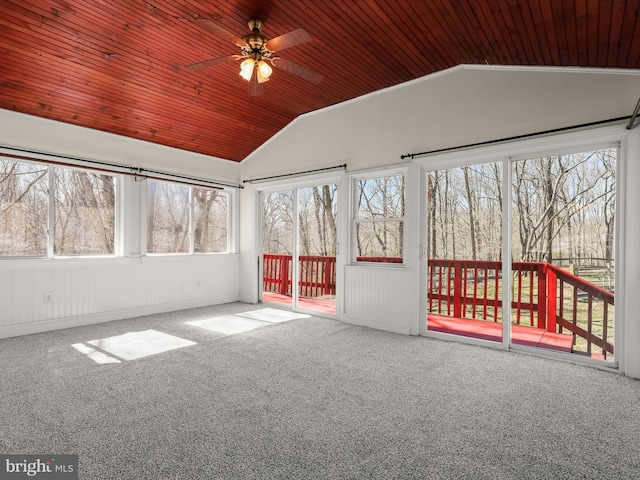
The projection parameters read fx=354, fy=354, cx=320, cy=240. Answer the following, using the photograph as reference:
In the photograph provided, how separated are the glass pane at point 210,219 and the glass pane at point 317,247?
1.49 meters

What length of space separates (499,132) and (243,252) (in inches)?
169

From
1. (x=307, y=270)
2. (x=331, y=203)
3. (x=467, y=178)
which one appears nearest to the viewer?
(x=467, y=178)

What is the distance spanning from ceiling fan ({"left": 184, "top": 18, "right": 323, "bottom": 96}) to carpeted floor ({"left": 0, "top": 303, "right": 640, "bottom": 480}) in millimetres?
2431

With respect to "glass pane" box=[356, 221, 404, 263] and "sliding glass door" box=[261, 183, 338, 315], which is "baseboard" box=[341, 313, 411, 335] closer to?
"sliding glass door" box=[261, 183, 338, 315]

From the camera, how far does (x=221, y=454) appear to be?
178cm

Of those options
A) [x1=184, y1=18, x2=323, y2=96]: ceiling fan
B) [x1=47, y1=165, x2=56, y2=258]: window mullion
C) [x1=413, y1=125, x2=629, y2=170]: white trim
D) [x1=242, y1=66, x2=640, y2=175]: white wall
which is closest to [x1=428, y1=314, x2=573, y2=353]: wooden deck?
[x1=413, y1=125, x2=629, y2=170]: white trim

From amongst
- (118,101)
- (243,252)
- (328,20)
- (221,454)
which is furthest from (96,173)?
(221,454)

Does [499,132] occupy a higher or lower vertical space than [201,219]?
higher

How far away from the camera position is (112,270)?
4.68 meters

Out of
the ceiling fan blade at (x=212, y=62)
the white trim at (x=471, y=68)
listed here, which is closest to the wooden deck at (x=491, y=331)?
the white trim at (x=471, y=68)

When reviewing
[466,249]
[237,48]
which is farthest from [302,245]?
[237,48]

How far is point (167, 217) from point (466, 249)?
4.18 meters

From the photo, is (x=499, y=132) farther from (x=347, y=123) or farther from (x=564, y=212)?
(x=347, y=123)

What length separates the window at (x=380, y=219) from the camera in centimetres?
435
